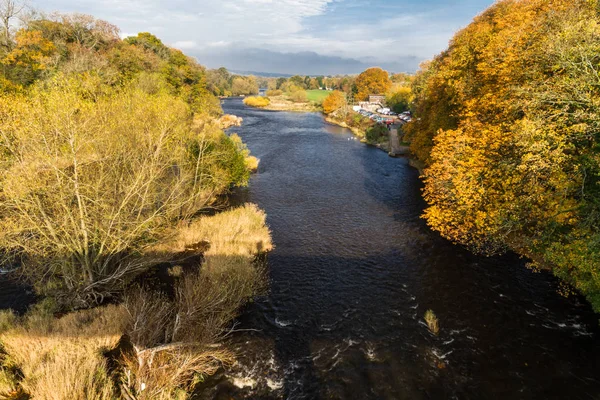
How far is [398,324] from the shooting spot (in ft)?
57.1

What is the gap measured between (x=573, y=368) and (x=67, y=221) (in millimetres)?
25942

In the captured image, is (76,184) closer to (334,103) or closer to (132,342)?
(132,342)

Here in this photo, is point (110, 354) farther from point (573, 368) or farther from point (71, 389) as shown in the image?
A: point (573, 368)

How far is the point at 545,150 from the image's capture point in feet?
50.0

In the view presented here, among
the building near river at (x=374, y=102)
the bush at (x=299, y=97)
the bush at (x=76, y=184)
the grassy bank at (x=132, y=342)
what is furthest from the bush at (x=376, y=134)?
the bush at (x=299, y=97)

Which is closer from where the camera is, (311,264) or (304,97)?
(311,264)

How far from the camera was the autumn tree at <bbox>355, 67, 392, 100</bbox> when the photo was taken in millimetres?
145625

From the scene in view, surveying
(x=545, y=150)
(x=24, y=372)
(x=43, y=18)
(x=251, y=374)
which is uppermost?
(x=43, y=18)

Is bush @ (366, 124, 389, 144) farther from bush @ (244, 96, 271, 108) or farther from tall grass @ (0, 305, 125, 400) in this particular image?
bush @ (244, 96, 271, 108)

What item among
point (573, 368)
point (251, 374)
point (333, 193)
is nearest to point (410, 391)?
point (251, 374)

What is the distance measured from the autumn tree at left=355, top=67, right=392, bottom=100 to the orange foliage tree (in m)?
124

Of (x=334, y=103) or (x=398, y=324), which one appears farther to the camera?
(x=334, y=103)

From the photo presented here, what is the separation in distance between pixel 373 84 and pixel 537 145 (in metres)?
142

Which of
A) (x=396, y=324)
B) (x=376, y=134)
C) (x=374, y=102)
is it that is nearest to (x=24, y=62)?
(x=396, y=324)
